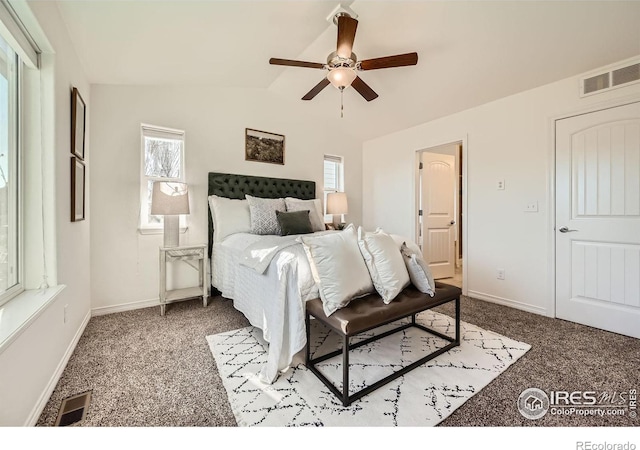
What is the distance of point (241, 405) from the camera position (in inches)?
57.7

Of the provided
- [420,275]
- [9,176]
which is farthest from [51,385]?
[420,275]

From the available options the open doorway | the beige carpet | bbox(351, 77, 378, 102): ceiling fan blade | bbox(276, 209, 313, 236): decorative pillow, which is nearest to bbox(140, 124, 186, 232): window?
the beige carpet

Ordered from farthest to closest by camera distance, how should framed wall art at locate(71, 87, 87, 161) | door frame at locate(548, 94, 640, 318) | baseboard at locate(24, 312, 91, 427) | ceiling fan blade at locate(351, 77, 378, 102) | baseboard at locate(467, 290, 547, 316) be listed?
baseboard at locate(467, 290, 547, 316) < door frame at locate(548, 94, 640, 318) < ceiling fan blade at locate(351, 77, 378, 102) < framed wall art at locate(71, 87, 87, 161) < baseboard at locate(24, 312, 91, 427)

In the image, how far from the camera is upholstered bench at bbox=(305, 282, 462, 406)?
149cm

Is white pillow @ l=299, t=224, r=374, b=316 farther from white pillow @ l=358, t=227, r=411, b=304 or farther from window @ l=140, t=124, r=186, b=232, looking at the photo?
window @ l=140, t=124, r=186, b=232

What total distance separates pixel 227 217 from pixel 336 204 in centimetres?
170

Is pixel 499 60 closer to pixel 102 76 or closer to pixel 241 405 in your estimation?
pixel 241 405

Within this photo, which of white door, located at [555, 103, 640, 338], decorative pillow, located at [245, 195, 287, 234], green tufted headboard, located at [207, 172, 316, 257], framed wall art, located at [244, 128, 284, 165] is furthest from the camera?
framed wall art, located at [244, 128, 284, 165]

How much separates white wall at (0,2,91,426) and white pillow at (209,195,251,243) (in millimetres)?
1204

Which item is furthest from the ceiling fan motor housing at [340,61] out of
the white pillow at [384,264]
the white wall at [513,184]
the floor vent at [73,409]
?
the floor vent at [73,409]

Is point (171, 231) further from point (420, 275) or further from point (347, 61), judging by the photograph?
point (420, 275)

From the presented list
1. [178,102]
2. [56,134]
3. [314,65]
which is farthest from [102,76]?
[314,65]

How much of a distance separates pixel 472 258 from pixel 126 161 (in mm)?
4201

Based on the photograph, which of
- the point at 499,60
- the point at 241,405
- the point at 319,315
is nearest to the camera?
the point at 241,405
